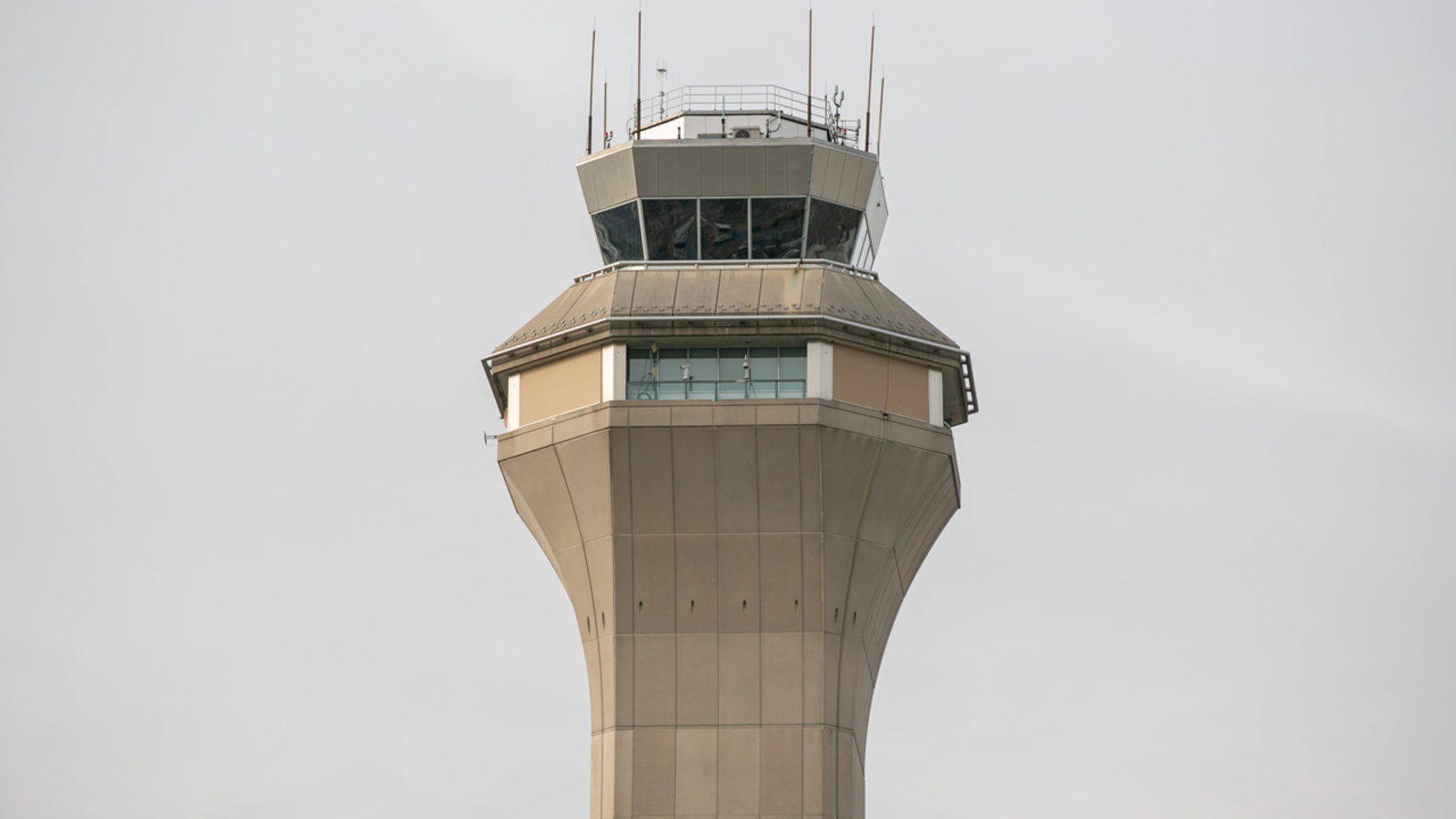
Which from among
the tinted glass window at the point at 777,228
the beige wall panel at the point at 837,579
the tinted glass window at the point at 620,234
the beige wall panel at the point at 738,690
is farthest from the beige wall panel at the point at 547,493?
the tinted glass window at the point at 777,228

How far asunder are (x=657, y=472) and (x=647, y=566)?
2339 mm

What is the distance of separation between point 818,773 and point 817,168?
1522 centimetres

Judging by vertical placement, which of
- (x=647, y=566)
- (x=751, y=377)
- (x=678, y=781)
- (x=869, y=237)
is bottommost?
(x=678, y=781)

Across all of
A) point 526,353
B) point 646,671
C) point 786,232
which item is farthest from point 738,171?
point 646,671

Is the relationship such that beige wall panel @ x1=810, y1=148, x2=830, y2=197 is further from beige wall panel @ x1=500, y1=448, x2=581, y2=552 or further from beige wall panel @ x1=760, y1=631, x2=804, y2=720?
beige wall panel @ x1=760, y1=631, x2=804, y2=720

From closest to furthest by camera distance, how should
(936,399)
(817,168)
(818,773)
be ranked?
1. (818,773)
2. (936,399)
3. (817,168)

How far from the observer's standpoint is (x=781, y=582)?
73.4 metres

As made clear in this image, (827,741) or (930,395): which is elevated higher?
(930,395)

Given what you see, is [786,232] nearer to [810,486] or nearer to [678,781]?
[810,486]

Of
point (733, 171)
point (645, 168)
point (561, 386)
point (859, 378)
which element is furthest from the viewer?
point (645, 168)

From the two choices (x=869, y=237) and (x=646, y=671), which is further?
(x=869, y=237)

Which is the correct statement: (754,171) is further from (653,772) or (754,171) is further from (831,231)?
(653,772)

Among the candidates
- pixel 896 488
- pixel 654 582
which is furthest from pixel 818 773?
pixel 896 488

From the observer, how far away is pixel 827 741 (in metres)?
73.1
